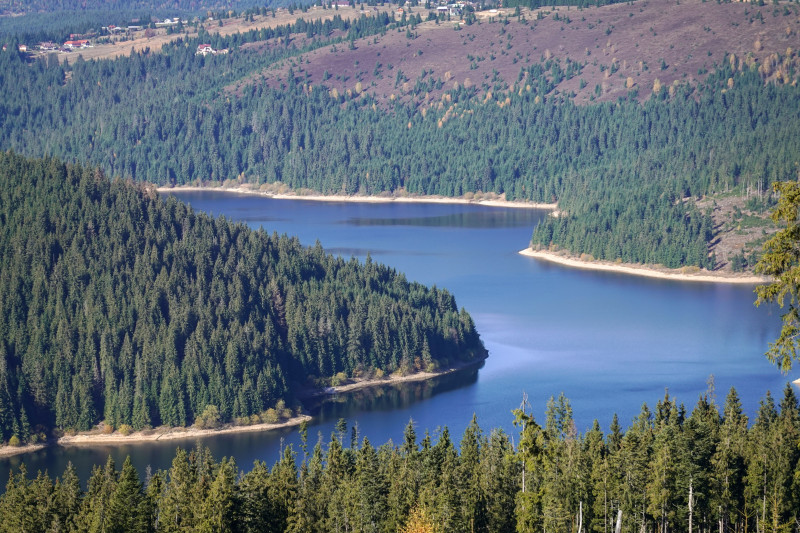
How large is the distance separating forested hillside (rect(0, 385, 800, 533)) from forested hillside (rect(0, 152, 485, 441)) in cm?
4791

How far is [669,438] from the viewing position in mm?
86812

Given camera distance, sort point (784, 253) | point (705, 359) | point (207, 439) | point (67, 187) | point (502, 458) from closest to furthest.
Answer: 1. point (784, 253)
2. point (502, 458)
3. point (207, 439)
4. point (705, 359)
5. point (67, 187)

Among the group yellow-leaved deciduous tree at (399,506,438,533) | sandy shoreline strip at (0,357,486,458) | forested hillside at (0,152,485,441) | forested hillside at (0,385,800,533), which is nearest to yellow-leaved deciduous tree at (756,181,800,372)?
yellow-leaved deciduous tree at (399,506,438,533)

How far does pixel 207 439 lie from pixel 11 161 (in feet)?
193

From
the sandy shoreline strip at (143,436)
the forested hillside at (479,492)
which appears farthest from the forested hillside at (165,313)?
the forested hillside at (479,492)

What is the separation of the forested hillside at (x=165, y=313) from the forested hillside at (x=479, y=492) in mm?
47913

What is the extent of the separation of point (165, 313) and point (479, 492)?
77.2 meters

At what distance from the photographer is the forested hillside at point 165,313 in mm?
142250

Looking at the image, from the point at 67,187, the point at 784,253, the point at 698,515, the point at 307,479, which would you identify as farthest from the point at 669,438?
the point at 67,187

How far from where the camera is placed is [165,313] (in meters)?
157

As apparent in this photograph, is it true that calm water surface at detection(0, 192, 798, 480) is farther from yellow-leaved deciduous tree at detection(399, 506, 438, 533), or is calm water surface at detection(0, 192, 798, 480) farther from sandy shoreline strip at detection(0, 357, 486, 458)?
yellow-leaved deciduous tree at detection(399, 506, 438, 533)

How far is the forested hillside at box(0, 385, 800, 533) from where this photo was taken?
273ft

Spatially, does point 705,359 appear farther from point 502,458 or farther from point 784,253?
point 784,253

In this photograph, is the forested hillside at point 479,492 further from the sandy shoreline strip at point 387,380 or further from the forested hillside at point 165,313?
the sandy shoreline strip at point 387,380
